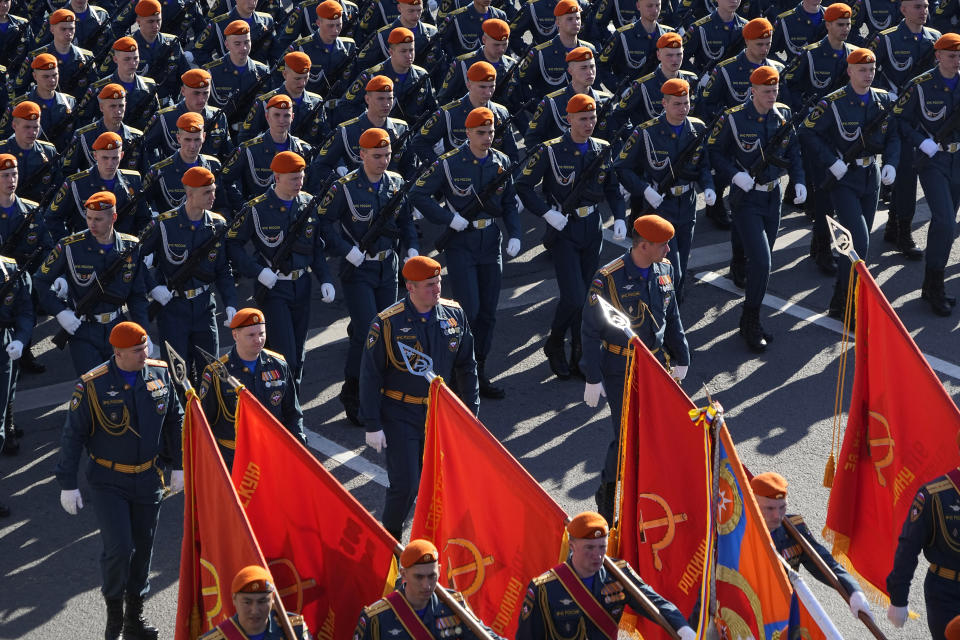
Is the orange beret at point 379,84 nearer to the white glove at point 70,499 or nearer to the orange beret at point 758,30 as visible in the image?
the orange beret at point 758,30

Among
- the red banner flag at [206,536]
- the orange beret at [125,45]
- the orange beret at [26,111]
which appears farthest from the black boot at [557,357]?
the orange beret at [125,45]

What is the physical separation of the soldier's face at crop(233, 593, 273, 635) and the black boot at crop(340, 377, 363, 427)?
447cm

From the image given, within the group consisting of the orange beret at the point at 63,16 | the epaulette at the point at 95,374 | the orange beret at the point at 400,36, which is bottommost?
the orange beret at the point at 400,36

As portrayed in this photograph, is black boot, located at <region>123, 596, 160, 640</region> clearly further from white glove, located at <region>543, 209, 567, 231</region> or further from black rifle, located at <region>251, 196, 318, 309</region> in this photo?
white glove, located at <region>543, 209, 567, 231</region>

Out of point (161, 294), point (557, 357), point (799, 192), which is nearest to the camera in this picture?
point (161, 294)

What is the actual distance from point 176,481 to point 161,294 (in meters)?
2.44

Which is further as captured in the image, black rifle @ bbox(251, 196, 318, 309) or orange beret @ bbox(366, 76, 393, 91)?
orange beret @ bbox(366, 76, 393, 91)

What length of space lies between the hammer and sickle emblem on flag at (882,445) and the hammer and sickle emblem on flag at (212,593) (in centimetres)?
339

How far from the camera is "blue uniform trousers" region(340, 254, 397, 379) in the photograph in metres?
11.3

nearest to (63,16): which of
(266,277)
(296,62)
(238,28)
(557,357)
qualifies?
(238,28)

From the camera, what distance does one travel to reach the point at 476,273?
38.7ft

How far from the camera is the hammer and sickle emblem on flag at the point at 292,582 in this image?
7676 mm

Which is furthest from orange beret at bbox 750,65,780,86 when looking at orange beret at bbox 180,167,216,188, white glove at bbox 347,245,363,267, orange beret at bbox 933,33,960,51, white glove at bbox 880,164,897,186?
orange beret at bbox 180,167,216,188

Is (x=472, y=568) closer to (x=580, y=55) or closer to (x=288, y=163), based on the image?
(x=288, y=163)
